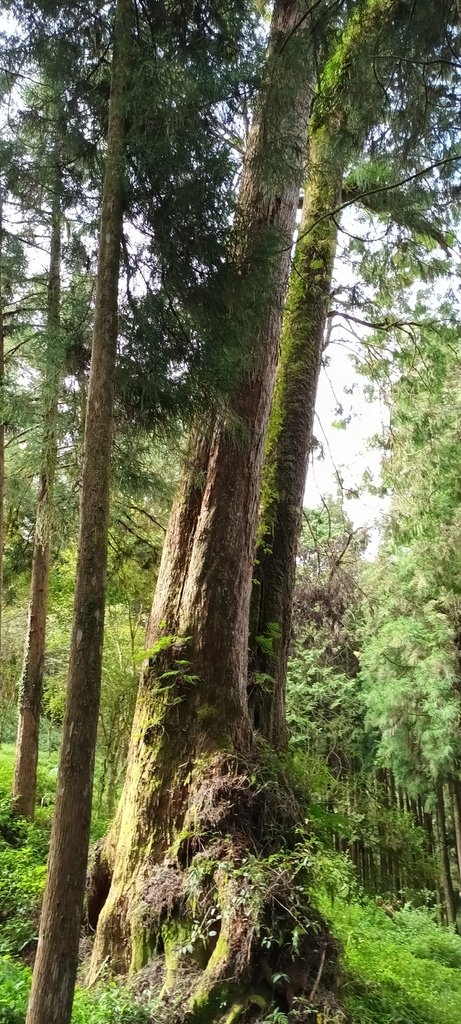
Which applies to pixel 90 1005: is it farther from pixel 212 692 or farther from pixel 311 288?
pixel 311 288

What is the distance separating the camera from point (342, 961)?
418 centimetres

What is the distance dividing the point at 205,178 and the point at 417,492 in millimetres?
6051

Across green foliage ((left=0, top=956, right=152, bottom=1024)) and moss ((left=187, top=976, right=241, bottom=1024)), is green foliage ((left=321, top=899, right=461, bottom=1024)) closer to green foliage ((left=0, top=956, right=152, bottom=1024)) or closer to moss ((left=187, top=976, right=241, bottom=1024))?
moss ((left=187, top=976, right=241, bottom=1024))

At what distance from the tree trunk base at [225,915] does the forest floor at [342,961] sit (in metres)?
0.16

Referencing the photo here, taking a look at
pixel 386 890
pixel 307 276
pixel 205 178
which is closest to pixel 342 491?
pixel 307 276

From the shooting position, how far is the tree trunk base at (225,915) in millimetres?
3234

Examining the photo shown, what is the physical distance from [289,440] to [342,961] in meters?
3.90

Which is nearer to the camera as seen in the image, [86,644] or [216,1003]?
[86,644]

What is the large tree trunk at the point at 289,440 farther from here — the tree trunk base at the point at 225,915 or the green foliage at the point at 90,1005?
the green foliage at the point at 90,1005

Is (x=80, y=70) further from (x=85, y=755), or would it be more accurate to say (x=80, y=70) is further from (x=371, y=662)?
(x=371, y=662)

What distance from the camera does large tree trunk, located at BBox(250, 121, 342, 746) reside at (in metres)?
4.89

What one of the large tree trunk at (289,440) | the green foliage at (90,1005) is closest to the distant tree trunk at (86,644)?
the green foliage at (90,1005)

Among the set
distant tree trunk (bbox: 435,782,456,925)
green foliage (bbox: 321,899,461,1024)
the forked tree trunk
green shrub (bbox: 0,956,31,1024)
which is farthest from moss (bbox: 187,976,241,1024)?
distant tree trunk (bbox: 435,782,456,925)

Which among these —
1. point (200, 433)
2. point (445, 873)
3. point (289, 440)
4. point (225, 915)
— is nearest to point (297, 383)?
point (289, 440)
